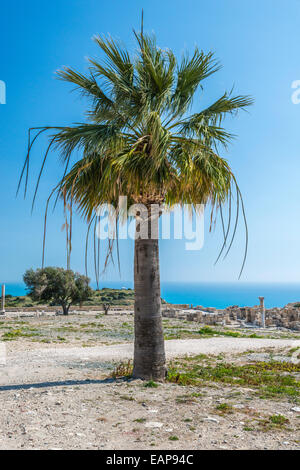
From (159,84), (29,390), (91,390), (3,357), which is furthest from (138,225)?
(3,357)

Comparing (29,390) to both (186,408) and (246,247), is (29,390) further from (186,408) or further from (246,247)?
(246,247)

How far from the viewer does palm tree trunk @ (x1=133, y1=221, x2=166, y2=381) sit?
26.6 ft

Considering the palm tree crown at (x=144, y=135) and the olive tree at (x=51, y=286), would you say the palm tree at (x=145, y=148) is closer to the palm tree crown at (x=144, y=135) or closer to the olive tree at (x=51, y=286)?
the palm tree crown at (x=144, y=135)

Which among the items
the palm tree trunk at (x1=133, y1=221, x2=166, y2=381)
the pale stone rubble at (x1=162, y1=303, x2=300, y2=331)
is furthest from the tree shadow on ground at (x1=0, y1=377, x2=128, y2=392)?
the pale stone rubble at (x1=162, y1=303, x2=300, y2=331)

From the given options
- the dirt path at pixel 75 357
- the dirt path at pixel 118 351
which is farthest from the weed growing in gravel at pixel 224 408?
the dirt path at pixel 118 351

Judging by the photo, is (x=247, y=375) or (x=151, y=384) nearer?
(x=151, y=384)

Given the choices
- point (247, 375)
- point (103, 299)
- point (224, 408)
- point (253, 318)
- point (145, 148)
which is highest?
point (145, 148)

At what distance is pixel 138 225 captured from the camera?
8484 mm

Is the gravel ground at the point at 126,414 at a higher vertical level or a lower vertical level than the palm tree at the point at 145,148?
lower

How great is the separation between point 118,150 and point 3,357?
8.53 m

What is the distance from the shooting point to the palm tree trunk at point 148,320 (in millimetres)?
8102

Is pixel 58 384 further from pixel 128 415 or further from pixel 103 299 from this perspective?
pixel 103 299

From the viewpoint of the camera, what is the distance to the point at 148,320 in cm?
808

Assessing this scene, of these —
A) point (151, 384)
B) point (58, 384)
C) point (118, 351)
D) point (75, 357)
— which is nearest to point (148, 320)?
point (151, 384)
